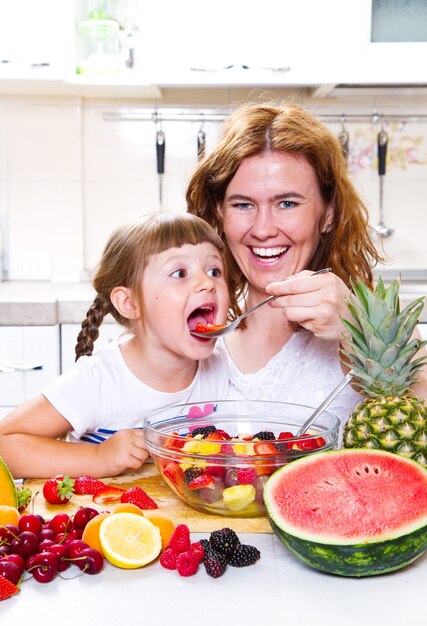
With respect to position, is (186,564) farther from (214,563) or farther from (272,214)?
(272,214)

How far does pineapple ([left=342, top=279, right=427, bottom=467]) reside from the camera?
1.17 metres

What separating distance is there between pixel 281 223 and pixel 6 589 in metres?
1.09

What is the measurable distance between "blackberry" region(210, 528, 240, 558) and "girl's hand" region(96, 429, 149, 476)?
39cm

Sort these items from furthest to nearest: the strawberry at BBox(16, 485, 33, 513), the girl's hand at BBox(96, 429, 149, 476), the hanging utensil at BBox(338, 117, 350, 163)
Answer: the hanging utensil at BBox(338, 117, 350, 163)
the girl's hand at BBox(96, 429, 149, 476)
the strawberry at BBox(16, 485, 33, 513)

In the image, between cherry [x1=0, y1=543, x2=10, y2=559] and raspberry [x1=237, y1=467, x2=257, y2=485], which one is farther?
raspberry [x1=237, y1=467, x2=257, y2=485]

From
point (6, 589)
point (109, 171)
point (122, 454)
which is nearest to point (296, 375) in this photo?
point (122, 454)

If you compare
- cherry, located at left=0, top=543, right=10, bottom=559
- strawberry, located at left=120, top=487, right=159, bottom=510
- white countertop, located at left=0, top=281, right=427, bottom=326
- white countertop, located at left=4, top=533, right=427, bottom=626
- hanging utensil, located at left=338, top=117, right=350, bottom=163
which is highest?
hanging utensil, located at left=338, top=117, right=350, bottom=163

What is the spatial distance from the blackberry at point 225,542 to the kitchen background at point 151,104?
5.91 feet

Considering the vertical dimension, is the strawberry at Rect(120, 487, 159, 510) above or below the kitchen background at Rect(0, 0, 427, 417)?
below

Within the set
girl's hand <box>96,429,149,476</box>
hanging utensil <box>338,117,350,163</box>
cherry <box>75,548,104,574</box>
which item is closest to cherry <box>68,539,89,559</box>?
cherry <box>75,548,104,574</box>

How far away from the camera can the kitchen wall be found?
330cm

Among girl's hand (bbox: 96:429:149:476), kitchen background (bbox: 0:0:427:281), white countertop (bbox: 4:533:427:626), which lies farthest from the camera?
kitchen background (bbox: 0:0:427:281)

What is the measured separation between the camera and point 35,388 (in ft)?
9.02

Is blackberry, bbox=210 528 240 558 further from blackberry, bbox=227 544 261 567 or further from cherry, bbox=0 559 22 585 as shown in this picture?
cherry, bbox=0 559 22 585
